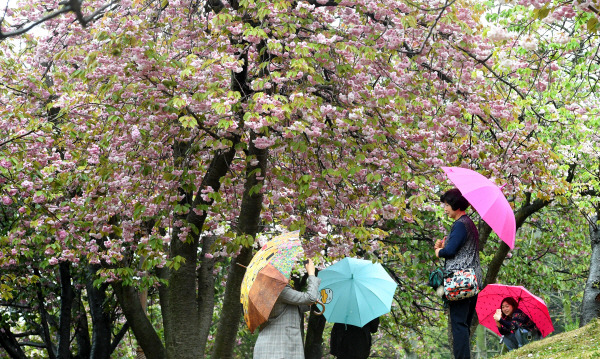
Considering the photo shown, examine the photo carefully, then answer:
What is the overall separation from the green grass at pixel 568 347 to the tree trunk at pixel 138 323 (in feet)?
17.0

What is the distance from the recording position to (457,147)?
309 inches

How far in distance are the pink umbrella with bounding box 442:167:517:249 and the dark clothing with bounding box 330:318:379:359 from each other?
293 cm

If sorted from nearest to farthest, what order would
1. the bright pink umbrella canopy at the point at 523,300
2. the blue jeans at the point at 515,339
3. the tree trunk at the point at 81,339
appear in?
the blue jeans at the point at 515,339 < the bright pink umbrella canopy at the point at 523,300 < the tree trunk at the point at 81,339

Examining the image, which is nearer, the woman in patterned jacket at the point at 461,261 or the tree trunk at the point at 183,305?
the woman in patterned jacket at the point at 461,261

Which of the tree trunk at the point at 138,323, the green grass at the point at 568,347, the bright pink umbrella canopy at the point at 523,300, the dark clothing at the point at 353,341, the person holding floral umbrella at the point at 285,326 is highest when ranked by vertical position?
the tree trunk at the point at 138,323

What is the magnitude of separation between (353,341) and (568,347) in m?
2.73

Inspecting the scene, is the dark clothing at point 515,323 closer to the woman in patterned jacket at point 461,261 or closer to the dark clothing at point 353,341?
the dark clothing at point 353,341

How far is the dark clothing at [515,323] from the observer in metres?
9.26

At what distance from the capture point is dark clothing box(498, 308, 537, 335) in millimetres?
9258

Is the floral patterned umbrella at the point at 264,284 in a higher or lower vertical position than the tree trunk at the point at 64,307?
lower

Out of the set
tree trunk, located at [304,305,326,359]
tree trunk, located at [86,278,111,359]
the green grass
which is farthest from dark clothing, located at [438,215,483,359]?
tree trunk, located at [304,305,326,359]

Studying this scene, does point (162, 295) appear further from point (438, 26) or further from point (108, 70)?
point (438, 26)

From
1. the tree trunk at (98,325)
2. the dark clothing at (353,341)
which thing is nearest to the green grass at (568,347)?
the dark clothing at (353,341)

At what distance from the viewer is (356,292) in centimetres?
807
